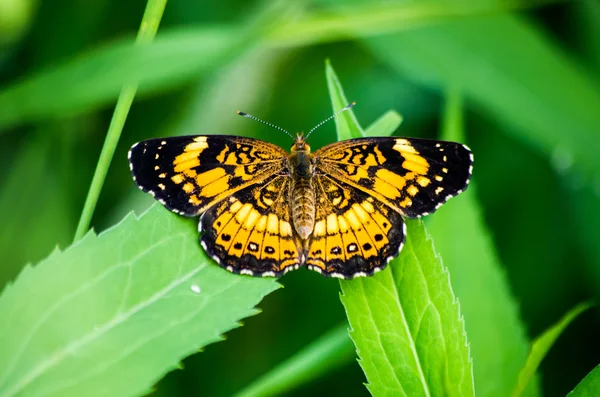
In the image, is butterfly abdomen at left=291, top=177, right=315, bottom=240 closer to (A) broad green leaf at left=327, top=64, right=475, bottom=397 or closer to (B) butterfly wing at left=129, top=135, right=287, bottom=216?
(B) butterfly wing at left=129, top=135, right=287, bottom=216

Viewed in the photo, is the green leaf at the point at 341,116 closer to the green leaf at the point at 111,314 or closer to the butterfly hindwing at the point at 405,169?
the butterfly hindwing at the point at 405,169

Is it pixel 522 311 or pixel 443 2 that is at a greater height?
pixel 443 2

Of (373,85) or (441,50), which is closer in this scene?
(441,50)

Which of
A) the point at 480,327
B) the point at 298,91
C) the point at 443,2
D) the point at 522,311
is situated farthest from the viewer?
the point at 298,91

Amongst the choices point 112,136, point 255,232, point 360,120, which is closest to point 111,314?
point 112,136

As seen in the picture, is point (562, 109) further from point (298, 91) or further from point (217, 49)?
point (217, 49)

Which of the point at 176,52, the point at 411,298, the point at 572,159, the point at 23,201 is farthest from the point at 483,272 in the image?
the point at 23,201

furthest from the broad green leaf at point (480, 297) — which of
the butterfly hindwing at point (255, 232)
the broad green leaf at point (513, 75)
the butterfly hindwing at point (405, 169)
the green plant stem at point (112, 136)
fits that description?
the green plant stem at point (112, 136)
